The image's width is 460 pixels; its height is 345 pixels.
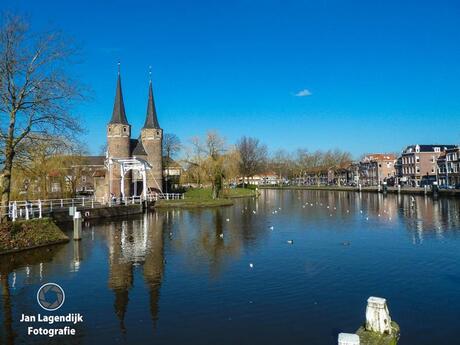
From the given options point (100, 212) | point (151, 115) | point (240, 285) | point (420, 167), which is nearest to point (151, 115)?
point (151, 115)

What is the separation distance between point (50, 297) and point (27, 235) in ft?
33.4

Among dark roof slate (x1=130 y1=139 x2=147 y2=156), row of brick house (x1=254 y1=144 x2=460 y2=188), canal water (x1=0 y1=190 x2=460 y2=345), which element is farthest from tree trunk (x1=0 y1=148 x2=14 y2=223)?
row of brick house (x1=254 y1=144 x2=460 y2=188)

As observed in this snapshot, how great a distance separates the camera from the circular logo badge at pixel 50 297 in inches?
517

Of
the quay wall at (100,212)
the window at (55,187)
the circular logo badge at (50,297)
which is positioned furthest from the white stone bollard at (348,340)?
the window at (55,187)

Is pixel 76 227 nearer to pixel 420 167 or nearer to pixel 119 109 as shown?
pixel 119 109

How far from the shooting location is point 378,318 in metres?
8.59

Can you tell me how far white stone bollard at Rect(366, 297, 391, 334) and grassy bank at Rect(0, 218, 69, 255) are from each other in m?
18.4

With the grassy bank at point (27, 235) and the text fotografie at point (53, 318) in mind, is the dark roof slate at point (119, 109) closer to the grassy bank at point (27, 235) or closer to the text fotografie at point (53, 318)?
the grassy bank at point (27, 235)

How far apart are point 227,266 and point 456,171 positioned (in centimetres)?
8259

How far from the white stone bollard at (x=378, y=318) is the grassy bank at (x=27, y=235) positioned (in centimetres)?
1838

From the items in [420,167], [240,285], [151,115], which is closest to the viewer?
[240,285]

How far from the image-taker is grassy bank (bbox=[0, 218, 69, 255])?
2137cm

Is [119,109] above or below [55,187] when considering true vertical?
above

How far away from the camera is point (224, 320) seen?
1175cm
